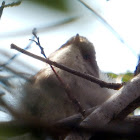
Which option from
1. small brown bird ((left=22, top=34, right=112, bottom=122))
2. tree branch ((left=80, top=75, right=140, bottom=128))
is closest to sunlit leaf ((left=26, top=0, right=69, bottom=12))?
tree branch ((left=80, top=75, right=140, bottom=128))

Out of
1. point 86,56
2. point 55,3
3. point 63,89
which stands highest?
point 86,56

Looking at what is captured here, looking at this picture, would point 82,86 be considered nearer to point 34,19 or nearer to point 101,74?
point 101,74

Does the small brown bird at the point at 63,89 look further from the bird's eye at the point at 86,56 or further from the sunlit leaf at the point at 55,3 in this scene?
the sunlit leaf at the point at 55,3

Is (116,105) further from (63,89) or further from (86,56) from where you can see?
(86,56)

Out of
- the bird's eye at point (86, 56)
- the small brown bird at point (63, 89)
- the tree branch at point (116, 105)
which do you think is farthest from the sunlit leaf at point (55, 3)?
the bird's eye at point (86, 56)

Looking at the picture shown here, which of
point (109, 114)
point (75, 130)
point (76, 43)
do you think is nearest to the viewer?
point (75, 130)

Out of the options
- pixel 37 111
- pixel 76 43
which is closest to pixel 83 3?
pixel 37 111

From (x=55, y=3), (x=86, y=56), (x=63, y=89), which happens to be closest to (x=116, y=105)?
(x=55, y=3)

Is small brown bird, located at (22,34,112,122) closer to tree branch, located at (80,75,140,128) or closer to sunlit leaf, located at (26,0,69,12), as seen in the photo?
tree branch, located at (80,75,140,128)

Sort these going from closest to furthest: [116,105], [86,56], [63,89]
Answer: [116,105], [63,89], [86,56]
